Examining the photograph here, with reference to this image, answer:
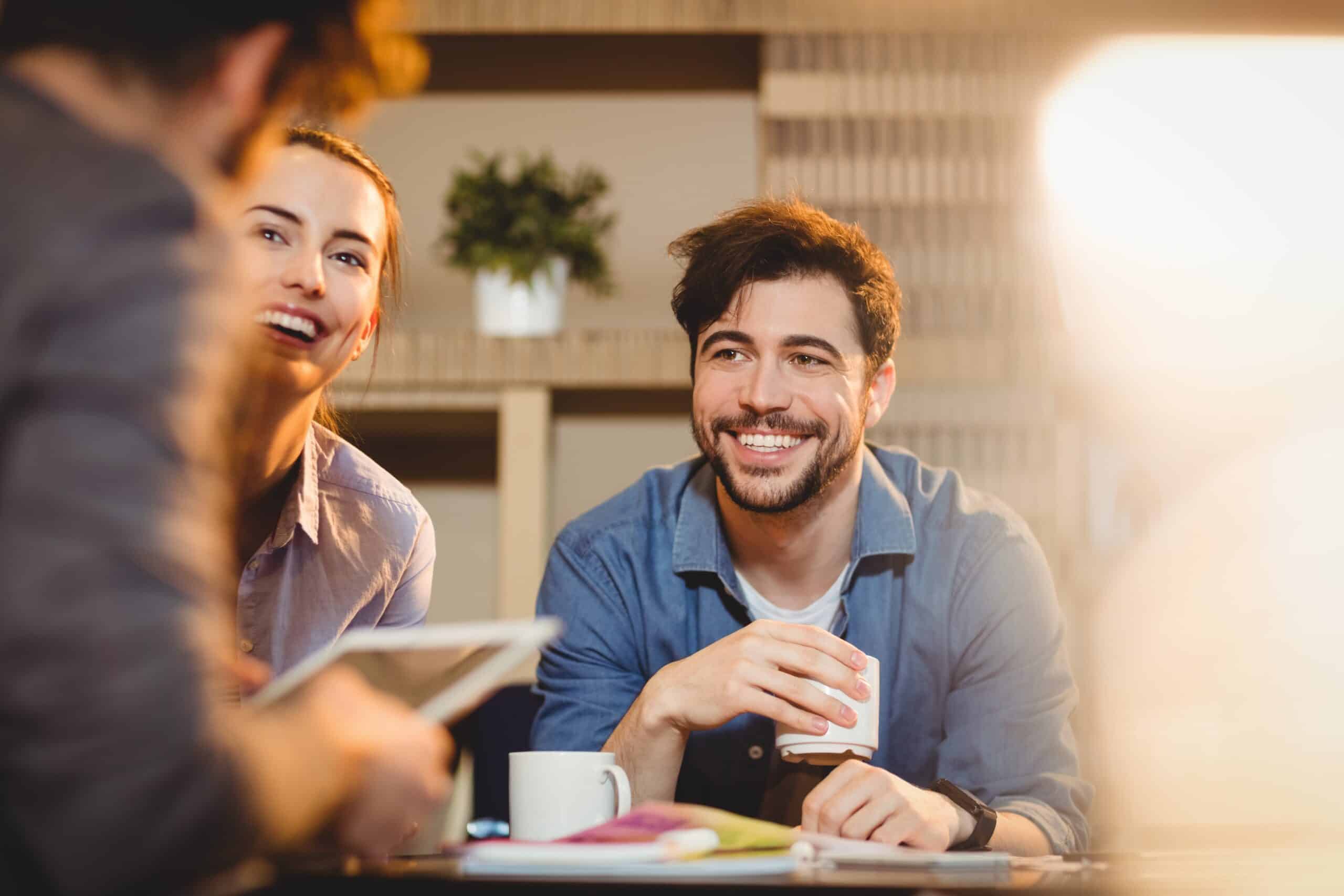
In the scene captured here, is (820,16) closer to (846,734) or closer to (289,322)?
(289,322)

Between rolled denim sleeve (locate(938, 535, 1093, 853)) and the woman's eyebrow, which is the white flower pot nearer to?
the woman's eyebrow

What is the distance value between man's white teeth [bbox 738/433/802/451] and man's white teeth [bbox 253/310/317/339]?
1.76ft

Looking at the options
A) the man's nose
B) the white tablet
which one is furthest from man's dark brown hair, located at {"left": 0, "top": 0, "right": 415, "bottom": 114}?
the man's nose

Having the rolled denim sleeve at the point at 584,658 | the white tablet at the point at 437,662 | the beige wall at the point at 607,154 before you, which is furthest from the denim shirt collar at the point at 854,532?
the beige wall at the point at 607,154

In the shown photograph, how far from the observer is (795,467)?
4.87ft

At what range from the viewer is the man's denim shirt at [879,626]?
1.38 metres

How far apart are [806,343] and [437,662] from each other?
3.07 ft

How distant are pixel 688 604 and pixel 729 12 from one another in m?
1.55

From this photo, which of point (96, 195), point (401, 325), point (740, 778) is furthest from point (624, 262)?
point (96, 195)

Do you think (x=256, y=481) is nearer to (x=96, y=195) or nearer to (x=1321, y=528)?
(x=96, y=195)

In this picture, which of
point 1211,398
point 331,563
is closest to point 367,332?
point 331,563

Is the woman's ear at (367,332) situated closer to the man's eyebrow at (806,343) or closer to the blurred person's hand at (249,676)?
the man's eyebrow at (806,343)

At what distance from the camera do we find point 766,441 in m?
1.50

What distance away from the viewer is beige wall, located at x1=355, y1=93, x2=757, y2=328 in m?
2.85
